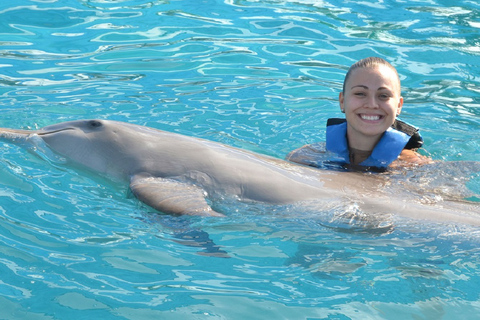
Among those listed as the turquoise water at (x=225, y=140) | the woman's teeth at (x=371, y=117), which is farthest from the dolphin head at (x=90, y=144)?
the woman's teeth at (x=371, y=117)

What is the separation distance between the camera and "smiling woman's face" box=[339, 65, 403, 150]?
6695 millimetres

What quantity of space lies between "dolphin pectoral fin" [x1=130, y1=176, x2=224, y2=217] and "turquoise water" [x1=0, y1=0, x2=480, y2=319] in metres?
0.09

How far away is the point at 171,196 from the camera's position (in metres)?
5.54

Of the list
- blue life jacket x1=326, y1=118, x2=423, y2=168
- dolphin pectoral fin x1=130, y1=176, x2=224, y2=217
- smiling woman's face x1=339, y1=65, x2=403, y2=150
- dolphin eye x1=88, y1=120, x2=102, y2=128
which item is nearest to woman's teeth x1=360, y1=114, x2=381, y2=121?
smiling woman's face x1=339, y1=65, x2=403, y2=150

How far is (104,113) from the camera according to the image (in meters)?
8.37

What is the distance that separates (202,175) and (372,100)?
73.9 inches

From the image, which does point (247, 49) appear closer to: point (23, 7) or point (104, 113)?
point (104, 113)

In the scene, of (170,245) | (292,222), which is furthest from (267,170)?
(170,245)

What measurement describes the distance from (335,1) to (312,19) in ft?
4.43

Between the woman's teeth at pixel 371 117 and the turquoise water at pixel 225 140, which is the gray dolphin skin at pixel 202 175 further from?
the woman's teeth at pixel 371 117

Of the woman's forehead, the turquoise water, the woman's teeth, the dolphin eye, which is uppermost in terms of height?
the woman's forehead


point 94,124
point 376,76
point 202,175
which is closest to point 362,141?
point 376,76

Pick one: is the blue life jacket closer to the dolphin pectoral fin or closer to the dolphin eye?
the dolphin pectoral fin

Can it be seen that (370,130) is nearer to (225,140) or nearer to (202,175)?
(225,140)
